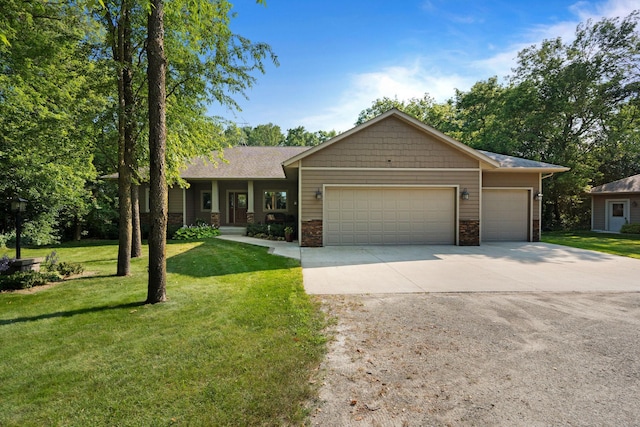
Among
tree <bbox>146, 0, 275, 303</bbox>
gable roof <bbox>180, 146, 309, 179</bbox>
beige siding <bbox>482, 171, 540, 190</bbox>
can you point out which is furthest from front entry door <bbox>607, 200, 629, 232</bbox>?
tree <bbox>146, 0, 275, 303</bbox>

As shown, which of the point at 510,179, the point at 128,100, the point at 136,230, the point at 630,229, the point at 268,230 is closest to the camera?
the point at 128,100

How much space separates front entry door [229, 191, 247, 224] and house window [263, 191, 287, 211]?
4.27 feet

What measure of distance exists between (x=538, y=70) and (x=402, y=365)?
24678mm

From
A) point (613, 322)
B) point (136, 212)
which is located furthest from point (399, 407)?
point (136, 212)

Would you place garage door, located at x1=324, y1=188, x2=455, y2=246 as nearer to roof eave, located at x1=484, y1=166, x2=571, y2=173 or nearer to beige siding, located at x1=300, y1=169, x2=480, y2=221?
beige siding, located at x1=300, y1=169, x2=480, y2=221

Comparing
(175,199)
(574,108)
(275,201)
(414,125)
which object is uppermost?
(574,108)

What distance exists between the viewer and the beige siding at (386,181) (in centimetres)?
1105

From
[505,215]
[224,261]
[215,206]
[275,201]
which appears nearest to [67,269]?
[224,261]

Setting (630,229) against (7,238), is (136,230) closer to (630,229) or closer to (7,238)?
(7,238)

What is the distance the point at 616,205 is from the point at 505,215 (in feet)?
40.3

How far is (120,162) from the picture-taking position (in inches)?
268

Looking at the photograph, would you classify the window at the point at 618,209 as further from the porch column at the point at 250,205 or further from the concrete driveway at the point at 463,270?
the porch column at the point at 250,205

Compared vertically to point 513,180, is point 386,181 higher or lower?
lower

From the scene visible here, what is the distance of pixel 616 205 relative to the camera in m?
18.9
